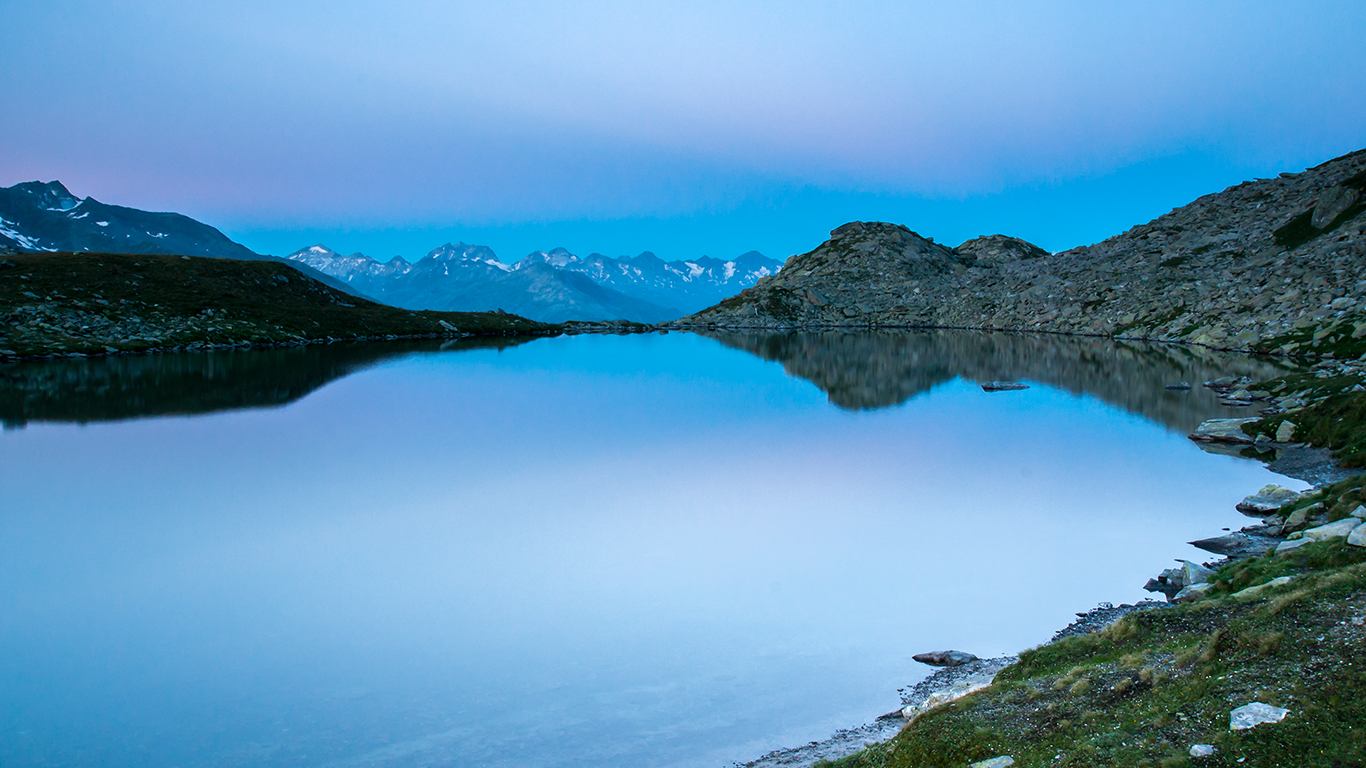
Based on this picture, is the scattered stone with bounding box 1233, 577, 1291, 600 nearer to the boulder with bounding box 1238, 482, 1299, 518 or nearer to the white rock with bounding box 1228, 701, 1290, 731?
the white rock with bounding box 1228, 701, 1290, 731

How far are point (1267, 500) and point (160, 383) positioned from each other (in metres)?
82.2

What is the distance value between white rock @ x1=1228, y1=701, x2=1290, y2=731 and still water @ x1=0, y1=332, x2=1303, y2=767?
705 cm

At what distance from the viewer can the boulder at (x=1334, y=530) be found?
18141mm

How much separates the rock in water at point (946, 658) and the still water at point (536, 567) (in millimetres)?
487

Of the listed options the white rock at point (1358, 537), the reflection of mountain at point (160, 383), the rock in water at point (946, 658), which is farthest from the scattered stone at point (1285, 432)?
the reflection of mountain at point (160, 383)

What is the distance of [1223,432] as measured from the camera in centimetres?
4025

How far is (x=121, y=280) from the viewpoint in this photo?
125438mm

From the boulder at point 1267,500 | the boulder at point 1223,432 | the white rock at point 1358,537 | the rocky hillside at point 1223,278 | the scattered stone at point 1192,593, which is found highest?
the rocky hillside at point 1223,278

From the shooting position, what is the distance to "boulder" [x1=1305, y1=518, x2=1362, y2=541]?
18141 mm

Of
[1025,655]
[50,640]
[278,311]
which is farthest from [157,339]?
[1025,655]

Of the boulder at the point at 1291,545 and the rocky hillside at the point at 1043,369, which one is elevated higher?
the rocky hillside at the point at 1043,369

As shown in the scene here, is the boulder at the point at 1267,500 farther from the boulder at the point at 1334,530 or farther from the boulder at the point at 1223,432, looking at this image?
the boulder at the point at 1223,432

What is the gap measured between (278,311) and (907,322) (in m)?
144

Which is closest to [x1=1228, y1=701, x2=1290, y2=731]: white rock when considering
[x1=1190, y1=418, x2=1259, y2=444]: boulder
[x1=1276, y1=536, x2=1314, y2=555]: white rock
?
[x1=1276, y1=536, x2=1314, y2=555]: white rock
